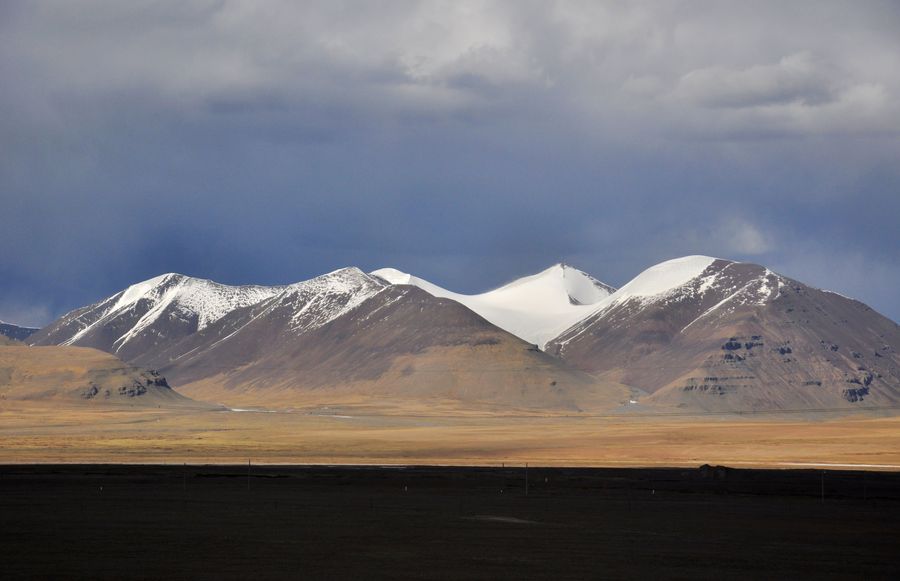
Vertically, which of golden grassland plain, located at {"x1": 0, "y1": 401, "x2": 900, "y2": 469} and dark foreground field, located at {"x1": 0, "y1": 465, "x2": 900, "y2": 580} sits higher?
golden grassland plain, located at {"x1": 0, "y1": 401, "x2": 900, "y2": 469}

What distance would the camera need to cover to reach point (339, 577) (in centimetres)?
3297

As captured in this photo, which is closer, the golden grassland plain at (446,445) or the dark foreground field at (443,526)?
the dark foreground field at (443,526)

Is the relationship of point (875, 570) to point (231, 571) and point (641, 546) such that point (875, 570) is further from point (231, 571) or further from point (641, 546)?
point (231, 571)

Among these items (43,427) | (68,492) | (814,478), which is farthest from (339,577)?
(43,427)

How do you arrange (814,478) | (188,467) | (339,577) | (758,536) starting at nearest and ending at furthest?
1. (339,577)
2. (758,536)
3. (814,478)
4. (188,467)

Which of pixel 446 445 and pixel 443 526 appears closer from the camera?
pixel 443 526

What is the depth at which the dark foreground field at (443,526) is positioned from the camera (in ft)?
115

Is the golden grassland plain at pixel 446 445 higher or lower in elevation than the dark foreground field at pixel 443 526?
higher

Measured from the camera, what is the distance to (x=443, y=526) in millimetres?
45594

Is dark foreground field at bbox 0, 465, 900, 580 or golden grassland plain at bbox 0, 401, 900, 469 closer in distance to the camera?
dark foreground field at bbox 0, 465, 900, 580

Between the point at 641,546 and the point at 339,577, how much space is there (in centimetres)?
1142

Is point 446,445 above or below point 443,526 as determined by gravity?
above

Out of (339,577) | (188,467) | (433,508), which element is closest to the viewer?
(339,577)

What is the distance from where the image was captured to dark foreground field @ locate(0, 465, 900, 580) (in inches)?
1374
